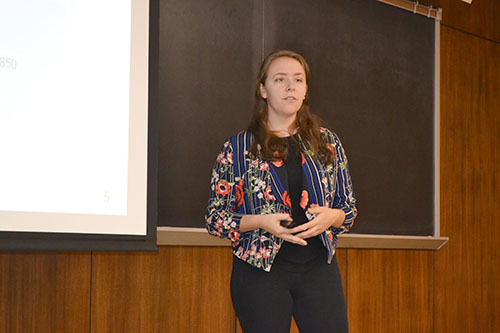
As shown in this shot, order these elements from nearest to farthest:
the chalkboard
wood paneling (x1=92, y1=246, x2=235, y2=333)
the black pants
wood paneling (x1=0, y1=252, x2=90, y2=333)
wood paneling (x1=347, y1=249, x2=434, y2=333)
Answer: the black pants → wood paneling (x1=0, y1=252, x2=90, y2=333) → wood paneling (x1=92, y1=246, x2=235, y2=333) → the chalkboard → wood paneling (x1=347, y1=249, x2=434, y2=333)

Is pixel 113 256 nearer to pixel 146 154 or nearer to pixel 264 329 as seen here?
pixel 146 154

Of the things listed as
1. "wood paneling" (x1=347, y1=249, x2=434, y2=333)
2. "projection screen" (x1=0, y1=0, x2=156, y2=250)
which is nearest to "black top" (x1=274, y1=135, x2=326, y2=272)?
"projection screen" (x1=0, y1=0, x2=156, y2=250)

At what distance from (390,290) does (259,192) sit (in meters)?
1.81

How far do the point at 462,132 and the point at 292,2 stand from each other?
1459mm

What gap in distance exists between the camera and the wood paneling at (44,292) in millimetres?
2338

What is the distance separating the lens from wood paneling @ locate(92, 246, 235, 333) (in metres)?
2.56

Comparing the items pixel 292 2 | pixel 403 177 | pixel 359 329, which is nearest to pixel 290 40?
pixel 292 2

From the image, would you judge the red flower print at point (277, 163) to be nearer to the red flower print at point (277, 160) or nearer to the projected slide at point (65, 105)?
the red flower print at point (277, 160)

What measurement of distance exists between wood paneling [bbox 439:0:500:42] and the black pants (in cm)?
258

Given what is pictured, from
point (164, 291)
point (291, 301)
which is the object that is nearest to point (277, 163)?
point (291, 301)

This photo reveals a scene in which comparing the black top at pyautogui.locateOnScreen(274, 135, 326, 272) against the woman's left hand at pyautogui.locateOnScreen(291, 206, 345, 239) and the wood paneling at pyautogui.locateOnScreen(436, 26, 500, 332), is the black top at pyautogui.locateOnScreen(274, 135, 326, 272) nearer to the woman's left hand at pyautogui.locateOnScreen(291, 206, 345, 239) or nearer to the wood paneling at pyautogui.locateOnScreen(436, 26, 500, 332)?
the woman's left hand at pyautogui.locateOnScreen(291, 206, 345, 239)

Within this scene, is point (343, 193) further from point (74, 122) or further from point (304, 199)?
point (74, 122)

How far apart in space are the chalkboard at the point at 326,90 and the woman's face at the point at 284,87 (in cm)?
75

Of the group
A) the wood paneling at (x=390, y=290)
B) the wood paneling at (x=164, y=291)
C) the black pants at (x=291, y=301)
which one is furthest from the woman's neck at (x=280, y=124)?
the wood paneling at (x=390, y=290)
